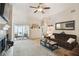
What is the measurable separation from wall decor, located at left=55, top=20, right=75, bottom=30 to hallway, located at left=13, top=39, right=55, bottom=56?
0.48 metres

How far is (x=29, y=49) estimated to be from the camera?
2250 mm

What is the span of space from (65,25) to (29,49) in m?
0.81

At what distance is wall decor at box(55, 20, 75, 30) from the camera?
A: 2163 millimetres

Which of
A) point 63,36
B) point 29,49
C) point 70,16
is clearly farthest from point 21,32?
point 70,16

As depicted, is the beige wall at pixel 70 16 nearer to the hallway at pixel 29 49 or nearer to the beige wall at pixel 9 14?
the hallway at pixel 29 49

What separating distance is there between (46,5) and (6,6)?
743 millimetres

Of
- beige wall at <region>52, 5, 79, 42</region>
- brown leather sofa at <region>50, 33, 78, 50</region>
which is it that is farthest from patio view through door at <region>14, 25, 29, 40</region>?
beige wall at <region>52, 5, 79, 42</region>

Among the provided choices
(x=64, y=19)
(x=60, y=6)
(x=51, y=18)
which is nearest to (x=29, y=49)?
(x=51, y=18)

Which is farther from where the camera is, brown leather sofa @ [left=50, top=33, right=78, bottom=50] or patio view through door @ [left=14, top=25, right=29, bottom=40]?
patio view through door @ [left=14, top=25, right=29, bottom=40]

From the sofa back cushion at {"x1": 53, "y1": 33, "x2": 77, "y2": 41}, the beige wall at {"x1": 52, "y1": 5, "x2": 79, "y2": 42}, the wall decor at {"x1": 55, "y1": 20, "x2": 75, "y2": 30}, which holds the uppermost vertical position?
the beige wall at {"x1": 52, "y1": 5, "x2": 79, "y2": 42}

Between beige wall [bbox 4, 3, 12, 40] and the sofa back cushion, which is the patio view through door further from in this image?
the sofa back cushion

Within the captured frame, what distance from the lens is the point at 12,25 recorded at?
7.34ft

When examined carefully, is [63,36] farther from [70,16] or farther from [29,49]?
[29,49]

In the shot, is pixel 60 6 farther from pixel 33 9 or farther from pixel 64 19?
pixel 33 9
